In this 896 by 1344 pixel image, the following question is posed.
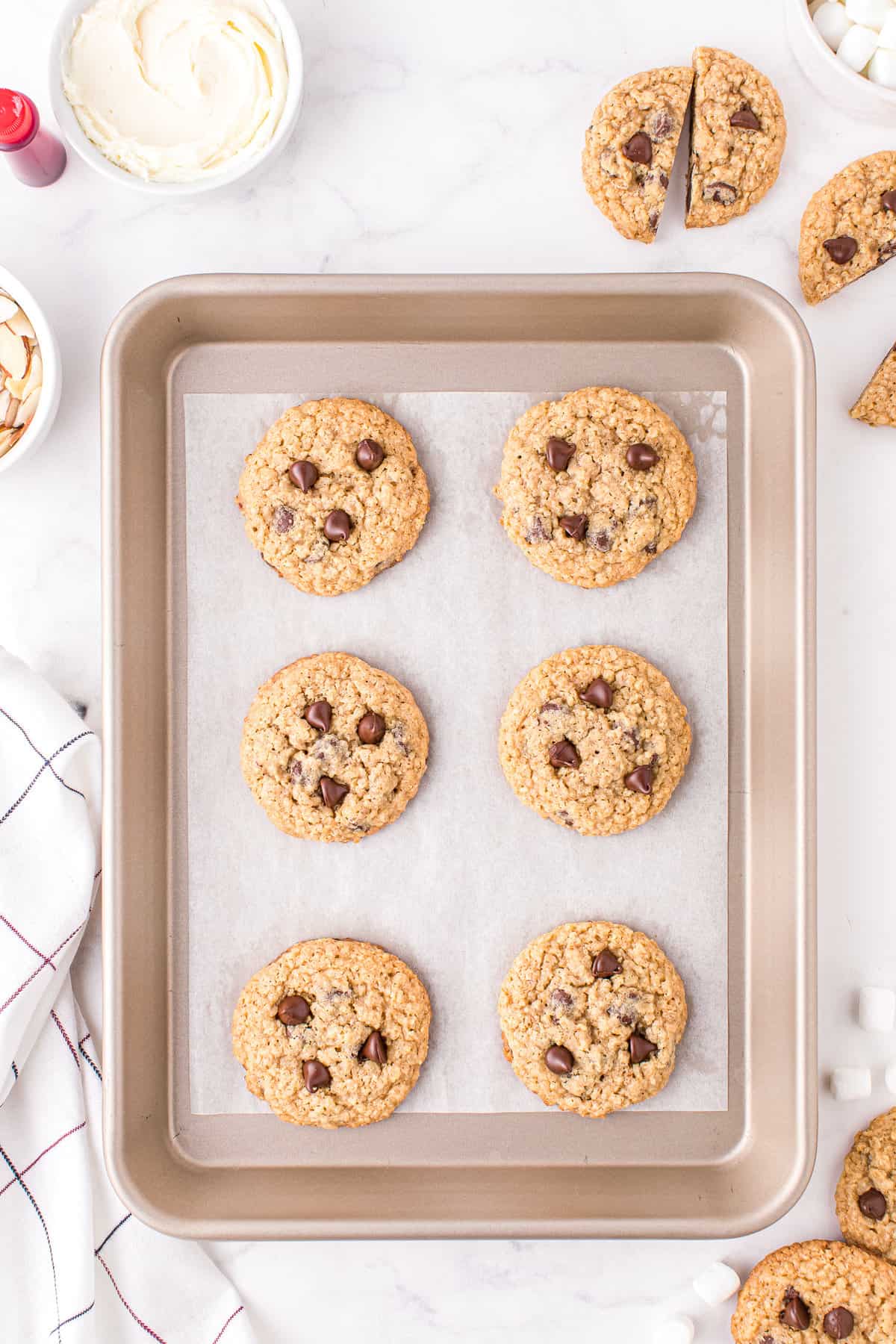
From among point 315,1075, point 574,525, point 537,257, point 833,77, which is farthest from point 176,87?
point 315,1075

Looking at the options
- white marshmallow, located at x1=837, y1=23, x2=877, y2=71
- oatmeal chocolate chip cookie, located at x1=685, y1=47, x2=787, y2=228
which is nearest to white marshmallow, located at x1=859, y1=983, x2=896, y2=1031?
oatmeal chocolate chip cookie, located at x1=685, y1=47, x2=787, y2=228

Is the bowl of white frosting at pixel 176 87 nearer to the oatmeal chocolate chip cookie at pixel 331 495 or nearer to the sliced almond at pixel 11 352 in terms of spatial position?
the sliced almond at pixel 11 352

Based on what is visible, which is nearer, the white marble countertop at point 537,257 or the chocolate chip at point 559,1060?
the chocolate chip at point 559,1060

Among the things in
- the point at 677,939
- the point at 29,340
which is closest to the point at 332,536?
the point at 29,340

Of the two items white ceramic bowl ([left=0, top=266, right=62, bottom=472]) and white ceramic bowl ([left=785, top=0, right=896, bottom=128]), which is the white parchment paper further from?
white ceramic bowl ([left=785, top=0, right=896, bottom=128])

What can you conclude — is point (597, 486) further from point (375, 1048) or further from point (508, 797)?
point (375, 1048)

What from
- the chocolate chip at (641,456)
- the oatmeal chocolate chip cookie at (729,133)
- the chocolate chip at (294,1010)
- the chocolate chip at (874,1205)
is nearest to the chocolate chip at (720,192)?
the oatmeal chocolate chip cookie at (729,133)
